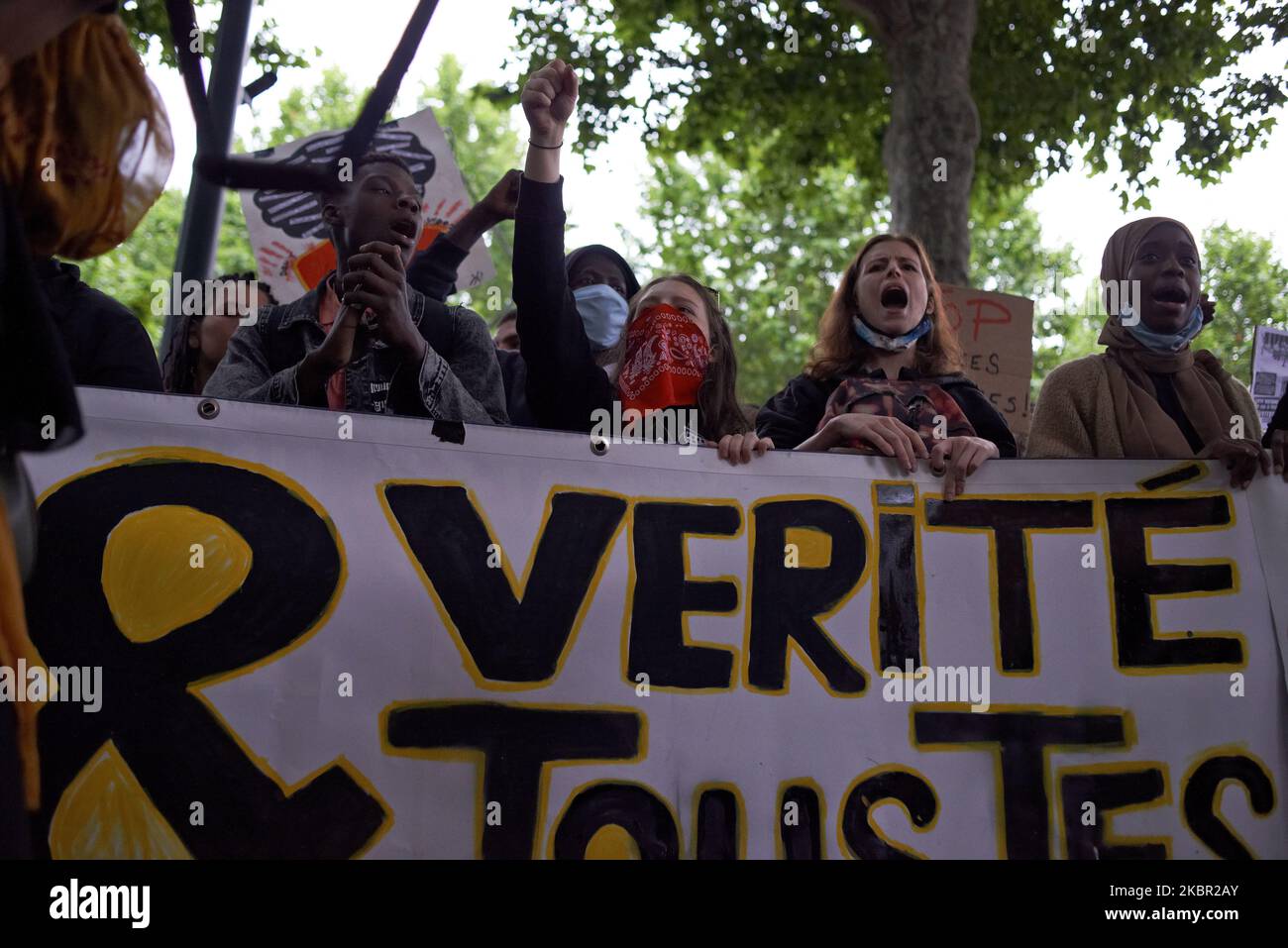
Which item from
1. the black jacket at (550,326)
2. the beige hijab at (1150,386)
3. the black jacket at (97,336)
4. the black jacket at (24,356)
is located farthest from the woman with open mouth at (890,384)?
the black jacket at (24,356)

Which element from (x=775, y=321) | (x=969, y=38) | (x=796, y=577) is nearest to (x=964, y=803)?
(x=796, y=577)

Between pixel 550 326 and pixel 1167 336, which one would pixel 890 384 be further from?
pixel 550 326

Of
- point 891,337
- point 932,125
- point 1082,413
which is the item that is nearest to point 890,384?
point 891,337

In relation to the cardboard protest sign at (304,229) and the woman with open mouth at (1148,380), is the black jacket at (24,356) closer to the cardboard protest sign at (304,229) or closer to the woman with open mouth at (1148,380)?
the woman with open mouth at (1148,380)

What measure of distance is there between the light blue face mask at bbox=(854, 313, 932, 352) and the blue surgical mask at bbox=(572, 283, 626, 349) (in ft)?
2.23

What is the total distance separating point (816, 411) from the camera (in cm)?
354

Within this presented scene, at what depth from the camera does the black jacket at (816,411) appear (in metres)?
3.46

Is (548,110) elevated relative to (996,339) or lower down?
elevated

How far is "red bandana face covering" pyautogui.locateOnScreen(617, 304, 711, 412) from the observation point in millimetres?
3512

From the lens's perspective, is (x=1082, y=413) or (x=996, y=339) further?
(x=996, y=339)

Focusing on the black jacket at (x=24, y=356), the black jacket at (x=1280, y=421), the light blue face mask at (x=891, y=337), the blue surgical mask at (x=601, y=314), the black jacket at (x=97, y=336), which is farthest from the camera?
the blue surgical mask at (x=601, y=314)

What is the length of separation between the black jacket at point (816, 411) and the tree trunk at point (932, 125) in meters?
3.92

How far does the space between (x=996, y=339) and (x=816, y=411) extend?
1889mm

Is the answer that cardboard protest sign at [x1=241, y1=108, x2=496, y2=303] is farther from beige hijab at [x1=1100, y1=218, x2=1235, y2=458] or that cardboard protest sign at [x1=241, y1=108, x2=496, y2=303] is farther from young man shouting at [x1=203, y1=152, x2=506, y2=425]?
beige hijab at [x1=1100, y1=218, x2=1235, y2=458]
